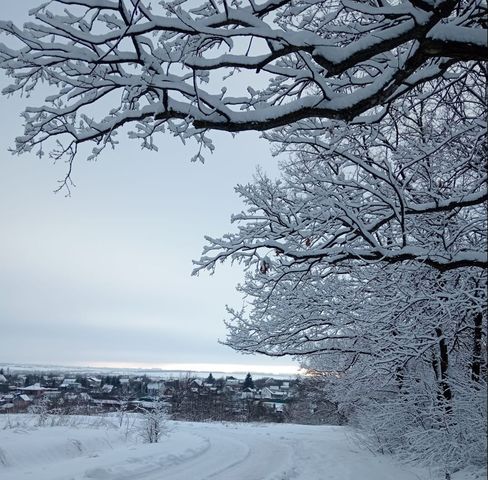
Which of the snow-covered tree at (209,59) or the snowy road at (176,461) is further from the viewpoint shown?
the snowy road at (176,461)

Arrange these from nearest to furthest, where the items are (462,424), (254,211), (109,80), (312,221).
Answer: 1. (109,80)
2. (462,424)
3. (312,221)
4. (254,211)

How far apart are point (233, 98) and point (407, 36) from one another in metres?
1.83

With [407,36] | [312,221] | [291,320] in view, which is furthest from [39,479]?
[407,36]

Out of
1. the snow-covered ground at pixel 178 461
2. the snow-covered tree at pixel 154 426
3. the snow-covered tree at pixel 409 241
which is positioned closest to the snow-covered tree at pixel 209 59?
the snow-covered tree at pixel 409 241

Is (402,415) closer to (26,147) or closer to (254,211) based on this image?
(254,211)

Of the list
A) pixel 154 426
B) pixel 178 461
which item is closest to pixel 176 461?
pixel 178 461

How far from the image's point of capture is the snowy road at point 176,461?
1016 cm

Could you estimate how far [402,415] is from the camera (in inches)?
397

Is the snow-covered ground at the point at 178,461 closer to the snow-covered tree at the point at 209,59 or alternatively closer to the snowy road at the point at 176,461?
the snowy road at the point at 176,461

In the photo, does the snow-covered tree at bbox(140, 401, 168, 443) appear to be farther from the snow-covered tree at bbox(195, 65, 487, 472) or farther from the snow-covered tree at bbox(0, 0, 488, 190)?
the snow-covered tree at bbox(0, 0, 488, 190)

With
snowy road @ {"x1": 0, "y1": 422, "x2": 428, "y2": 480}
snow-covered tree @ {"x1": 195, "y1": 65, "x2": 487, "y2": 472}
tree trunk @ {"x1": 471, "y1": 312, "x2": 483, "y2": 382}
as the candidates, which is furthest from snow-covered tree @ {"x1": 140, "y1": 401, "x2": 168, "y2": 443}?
→ tree trunk @ {"x1": 471, "y1": 312, "x2": 483, "y2": 382}

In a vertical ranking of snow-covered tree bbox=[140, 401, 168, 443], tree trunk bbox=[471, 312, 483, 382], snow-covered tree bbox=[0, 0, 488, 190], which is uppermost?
snow-covered tree bbox=[0, 0, 488, 190]

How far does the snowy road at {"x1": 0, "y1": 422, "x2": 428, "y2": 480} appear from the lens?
10.2 meters

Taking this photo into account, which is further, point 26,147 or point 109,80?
point 26,147
